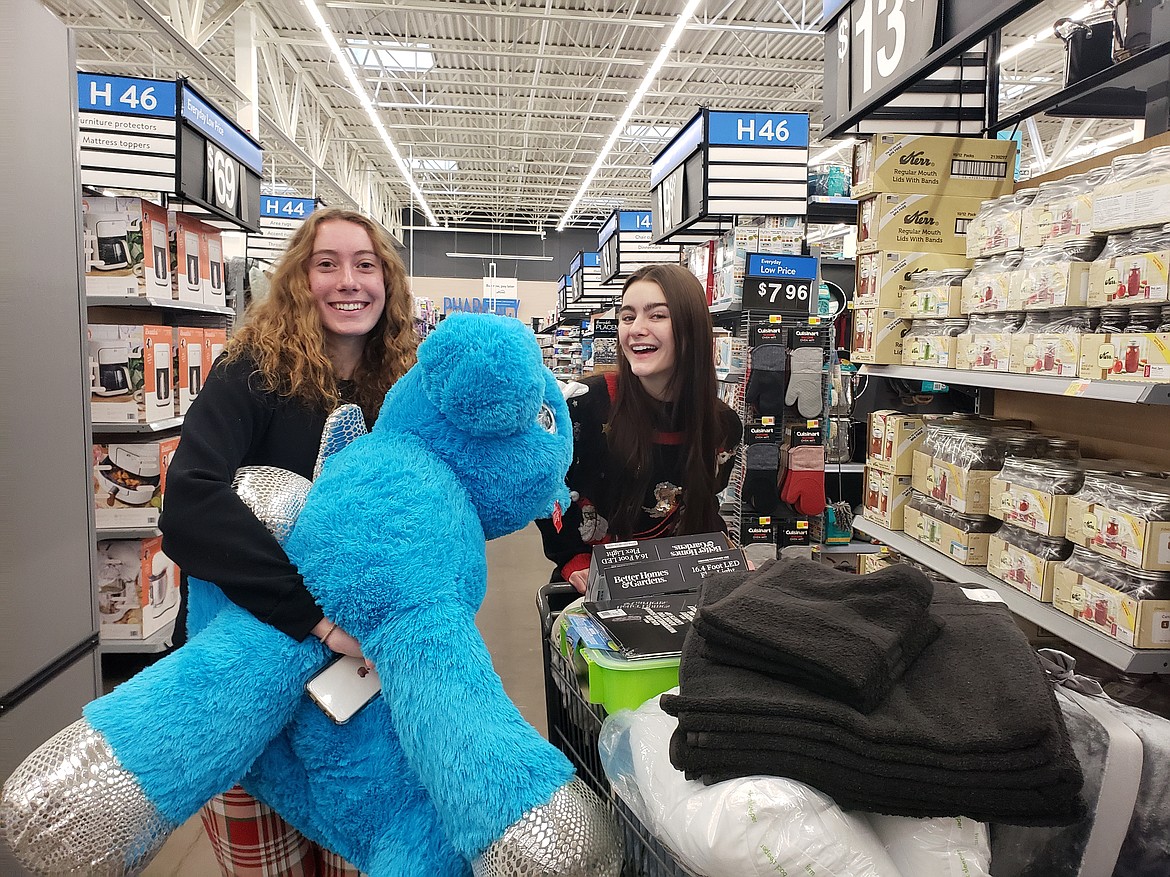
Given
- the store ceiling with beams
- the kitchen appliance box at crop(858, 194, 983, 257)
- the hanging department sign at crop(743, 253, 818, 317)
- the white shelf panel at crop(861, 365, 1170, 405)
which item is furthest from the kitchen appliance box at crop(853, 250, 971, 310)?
the store ceiling with beams

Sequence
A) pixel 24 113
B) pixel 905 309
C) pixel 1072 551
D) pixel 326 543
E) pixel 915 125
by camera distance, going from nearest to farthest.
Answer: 1. pixel 326 543
2. pixel 1072 551
3. pixel 24 113
4. pixel 905 309
5. pixel 915 125

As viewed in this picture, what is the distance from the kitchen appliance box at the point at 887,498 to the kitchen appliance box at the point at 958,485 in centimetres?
17

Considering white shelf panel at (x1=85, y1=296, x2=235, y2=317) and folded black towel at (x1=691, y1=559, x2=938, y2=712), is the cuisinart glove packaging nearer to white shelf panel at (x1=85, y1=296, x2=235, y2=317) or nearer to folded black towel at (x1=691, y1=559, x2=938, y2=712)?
folded black towel at (x1=691, y1=559, x2=938, y2=712)

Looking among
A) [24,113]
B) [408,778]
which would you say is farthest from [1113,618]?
[24,113]

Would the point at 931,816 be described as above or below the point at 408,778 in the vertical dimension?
above

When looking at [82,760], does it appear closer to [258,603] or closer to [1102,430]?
[258,603]

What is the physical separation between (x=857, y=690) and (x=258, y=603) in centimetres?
75

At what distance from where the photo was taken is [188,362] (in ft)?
12.9

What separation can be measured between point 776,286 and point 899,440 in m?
1.97

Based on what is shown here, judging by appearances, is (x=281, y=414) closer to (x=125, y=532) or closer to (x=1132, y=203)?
(x=1132, y=203)

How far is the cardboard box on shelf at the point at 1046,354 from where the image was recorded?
6.08ft

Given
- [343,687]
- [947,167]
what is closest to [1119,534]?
[947,167]

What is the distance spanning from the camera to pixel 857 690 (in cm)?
74

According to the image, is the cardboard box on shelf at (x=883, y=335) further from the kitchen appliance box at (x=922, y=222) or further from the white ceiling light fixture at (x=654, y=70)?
the white ceiling light fixture at (x=654, y=70)
